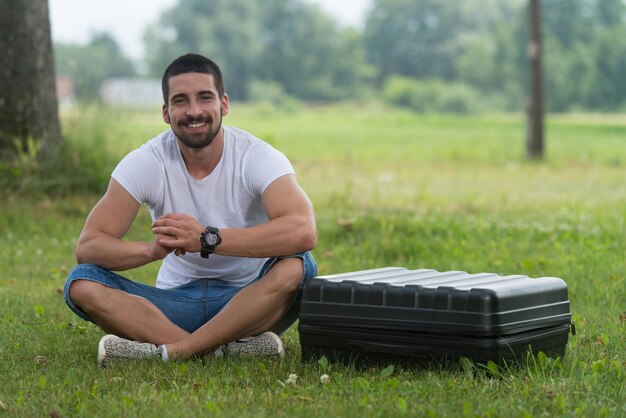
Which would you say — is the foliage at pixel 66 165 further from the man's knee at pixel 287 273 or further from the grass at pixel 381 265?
the man's knee at pixel 287 273

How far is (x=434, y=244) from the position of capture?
851cm

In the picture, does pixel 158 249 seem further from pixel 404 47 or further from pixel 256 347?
pixel 404 47

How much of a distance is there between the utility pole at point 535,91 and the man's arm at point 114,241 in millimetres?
16342

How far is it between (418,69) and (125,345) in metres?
88.8

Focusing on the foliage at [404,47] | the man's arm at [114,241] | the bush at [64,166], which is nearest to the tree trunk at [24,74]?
the bush at [64,166]

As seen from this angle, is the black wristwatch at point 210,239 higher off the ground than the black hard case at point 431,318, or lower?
higher

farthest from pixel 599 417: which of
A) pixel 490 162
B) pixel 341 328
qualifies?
pixel 490 162

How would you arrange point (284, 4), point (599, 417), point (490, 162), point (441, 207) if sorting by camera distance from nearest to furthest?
1. point (599, 417)
2. point (441, 207)
3. point (490, 162)
4. point (284, 4)

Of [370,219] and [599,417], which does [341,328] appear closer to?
[599,417]

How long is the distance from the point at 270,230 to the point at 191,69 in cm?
82

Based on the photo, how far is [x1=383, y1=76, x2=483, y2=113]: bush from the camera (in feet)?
240

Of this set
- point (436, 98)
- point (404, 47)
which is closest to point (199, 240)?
point (436, 98)

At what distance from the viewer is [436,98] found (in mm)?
73625

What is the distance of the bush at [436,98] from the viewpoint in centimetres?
7306
